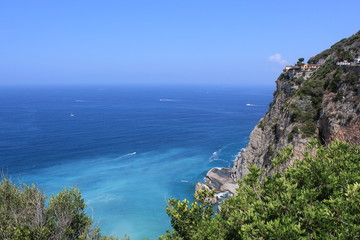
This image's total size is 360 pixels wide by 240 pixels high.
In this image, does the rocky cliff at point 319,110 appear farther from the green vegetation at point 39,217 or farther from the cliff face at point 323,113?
the green vegetation at point 39,217

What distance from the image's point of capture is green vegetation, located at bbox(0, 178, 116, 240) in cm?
1689

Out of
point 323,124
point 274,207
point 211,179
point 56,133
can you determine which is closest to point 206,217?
point 274,207

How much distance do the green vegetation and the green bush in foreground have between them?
8.08m

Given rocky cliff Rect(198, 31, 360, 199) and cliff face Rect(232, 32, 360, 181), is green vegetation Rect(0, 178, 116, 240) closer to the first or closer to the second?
cliff face Rect(232, 32, 360, 181)

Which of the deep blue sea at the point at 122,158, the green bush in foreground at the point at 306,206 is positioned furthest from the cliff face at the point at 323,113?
the deep blue sea at the point at 122,158

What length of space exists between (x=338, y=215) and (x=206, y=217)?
25.8 feet

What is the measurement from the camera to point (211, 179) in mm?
59469

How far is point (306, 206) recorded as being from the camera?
34.5 feet

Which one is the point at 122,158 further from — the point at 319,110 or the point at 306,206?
the point at 306,206

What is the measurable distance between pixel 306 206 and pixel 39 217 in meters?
17.4

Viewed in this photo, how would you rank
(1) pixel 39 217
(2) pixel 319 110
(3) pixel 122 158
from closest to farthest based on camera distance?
1. (1) pixel 39 217
2. (2) pixel 319 110
3. (3) pixel 122 158

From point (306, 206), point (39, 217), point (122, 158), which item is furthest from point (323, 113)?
point (122, 158)

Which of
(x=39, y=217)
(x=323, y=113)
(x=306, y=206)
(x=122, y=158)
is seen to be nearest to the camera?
(x=306, y=206)

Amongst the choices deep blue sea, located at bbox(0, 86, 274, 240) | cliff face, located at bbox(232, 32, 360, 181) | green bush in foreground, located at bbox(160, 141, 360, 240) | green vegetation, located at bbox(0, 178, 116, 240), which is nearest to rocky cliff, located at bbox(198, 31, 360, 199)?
cliff face, located at bbox(232, 32, 360, 181)
